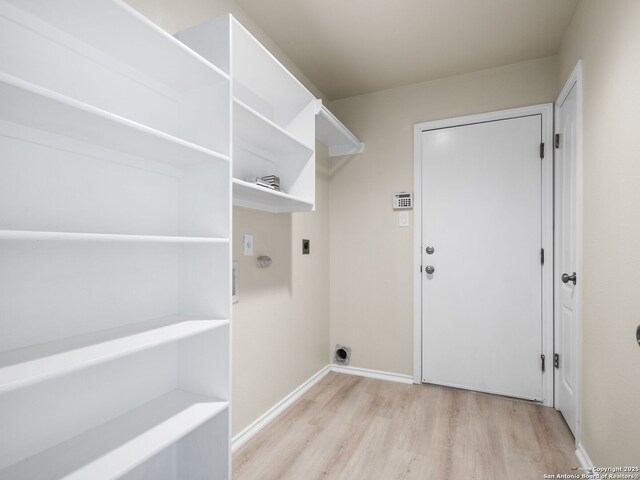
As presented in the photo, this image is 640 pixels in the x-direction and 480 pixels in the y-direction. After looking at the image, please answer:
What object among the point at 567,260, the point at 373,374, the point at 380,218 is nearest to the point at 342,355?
the point at 373,374

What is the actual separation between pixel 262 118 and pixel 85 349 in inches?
45.1

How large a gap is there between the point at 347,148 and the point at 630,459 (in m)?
2.64

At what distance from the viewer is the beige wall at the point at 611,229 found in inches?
50.4

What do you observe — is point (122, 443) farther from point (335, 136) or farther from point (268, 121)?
point (335, 136)

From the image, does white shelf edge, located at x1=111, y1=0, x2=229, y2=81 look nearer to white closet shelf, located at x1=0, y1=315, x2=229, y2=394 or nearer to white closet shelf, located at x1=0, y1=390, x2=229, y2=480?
white closet shelf, located at x1=0, y1=315, x2=229, y2=394

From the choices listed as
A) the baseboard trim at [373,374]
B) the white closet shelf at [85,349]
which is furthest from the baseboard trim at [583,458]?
the white closet shelf at [85,349]

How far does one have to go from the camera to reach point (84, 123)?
3.21ft

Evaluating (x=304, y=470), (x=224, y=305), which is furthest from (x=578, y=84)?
(x=304, y=470)

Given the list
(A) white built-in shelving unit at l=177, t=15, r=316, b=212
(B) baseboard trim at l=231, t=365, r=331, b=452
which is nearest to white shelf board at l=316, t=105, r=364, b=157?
(A) white built-in shelving unit at l=177, t=15, r=316, b=212

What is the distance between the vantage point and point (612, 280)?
4.79ft

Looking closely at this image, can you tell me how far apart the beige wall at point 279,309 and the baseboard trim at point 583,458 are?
1750 millimetres

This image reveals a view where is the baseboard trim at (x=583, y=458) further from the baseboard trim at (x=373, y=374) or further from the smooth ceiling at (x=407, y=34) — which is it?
the smooth ceiling at (x=407, y=34)

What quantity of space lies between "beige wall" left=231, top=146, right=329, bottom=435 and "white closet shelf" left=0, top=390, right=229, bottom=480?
623 mm

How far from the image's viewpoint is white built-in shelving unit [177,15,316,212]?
1.42m
